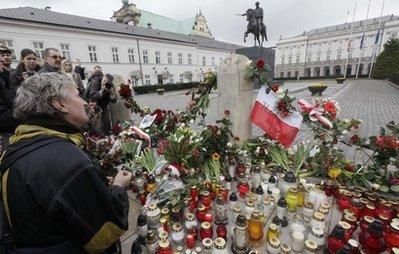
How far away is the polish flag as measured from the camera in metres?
3.17

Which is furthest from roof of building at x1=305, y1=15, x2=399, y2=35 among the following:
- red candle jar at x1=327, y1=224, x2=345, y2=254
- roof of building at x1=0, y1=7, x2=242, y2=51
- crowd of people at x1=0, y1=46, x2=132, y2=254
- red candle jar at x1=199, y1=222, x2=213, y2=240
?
crowd of people at x1=0, y1=46, x2=132, y2=254

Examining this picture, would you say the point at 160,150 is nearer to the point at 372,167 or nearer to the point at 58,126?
the point at 58,126

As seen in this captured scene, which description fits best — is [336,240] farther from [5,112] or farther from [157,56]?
[157,56]

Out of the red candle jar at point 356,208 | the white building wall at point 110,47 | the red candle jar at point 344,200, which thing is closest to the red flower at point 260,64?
the red candle jar at point 344,200

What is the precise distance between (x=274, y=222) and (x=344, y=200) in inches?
34.8

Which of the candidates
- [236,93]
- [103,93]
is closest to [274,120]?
[236,93]

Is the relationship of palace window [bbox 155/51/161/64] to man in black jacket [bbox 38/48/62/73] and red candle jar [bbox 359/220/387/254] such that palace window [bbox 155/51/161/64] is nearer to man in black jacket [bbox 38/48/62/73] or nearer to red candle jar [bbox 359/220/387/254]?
man in black jacket [bbox 38/48/62/73]

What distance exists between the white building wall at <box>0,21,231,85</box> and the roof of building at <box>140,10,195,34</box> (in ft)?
37.7

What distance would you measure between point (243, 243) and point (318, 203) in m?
1.08

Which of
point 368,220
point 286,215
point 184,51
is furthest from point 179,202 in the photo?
point 184,51

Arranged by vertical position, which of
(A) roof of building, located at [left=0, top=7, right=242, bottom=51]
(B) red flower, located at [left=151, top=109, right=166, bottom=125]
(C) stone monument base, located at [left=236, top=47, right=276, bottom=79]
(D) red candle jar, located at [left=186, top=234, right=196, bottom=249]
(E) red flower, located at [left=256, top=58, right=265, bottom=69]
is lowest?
(D) red candle jar, located at [left=186, top=234, right=196, bottom=249]

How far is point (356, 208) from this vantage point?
81.8 inches

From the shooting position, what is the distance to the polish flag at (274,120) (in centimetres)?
317

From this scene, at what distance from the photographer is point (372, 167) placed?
8.92 ft
